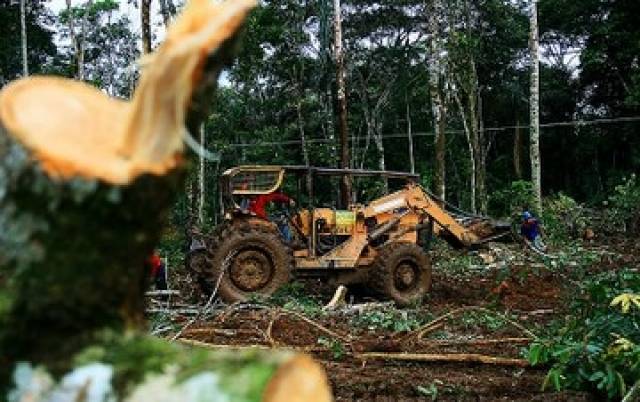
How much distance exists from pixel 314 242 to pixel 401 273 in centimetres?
116

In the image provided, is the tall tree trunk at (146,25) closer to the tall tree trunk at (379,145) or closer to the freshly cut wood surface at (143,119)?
the freshly cut wood surface at (143,119)

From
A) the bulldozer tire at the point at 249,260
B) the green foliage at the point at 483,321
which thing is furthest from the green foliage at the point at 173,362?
the bulldozer tire at the point at 249,260

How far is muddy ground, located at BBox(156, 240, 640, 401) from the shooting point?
586cm

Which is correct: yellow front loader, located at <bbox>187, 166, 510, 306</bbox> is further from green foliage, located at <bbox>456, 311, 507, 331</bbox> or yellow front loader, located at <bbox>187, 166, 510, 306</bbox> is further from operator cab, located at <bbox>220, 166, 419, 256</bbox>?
green foliage, located at <bbox>456, 311, 507, 331</bbox>

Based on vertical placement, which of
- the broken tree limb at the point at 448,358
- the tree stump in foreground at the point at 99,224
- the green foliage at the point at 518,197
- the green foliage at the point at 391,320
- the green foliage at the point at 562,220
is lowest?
the green foliage at the point at 391,320

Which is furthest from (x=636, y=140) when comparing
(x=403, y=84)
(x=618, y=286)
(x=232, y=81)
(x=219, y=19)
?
(x=219, y=19)

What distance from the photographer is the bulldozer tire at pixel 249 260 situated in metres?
10.3

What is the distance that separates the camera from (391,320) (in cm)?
878

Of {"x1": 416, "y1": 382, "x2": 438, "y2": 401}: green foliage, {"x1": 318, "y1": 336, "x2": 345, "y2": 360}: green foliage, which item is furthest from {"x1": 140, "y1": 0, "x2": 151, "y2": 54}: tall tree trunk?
{"x1": 416, "y1": 382, "x2": 438, "y2": 401}: green foliage

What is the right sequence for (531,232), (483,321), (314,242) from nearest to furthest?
(483,321) < (314,242) < (531,232)

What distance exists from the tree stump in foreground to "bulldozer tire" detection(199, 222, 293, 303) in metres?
9.35

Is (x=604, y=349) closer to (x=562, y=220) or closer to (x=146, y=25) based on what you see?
(x=146, y=25)

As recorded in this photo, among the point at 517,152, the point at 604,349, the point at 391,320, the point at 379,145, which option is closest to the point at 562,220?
the point at 391,320

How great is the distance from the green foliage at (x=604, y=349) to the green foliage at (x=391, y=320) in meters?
3.17
